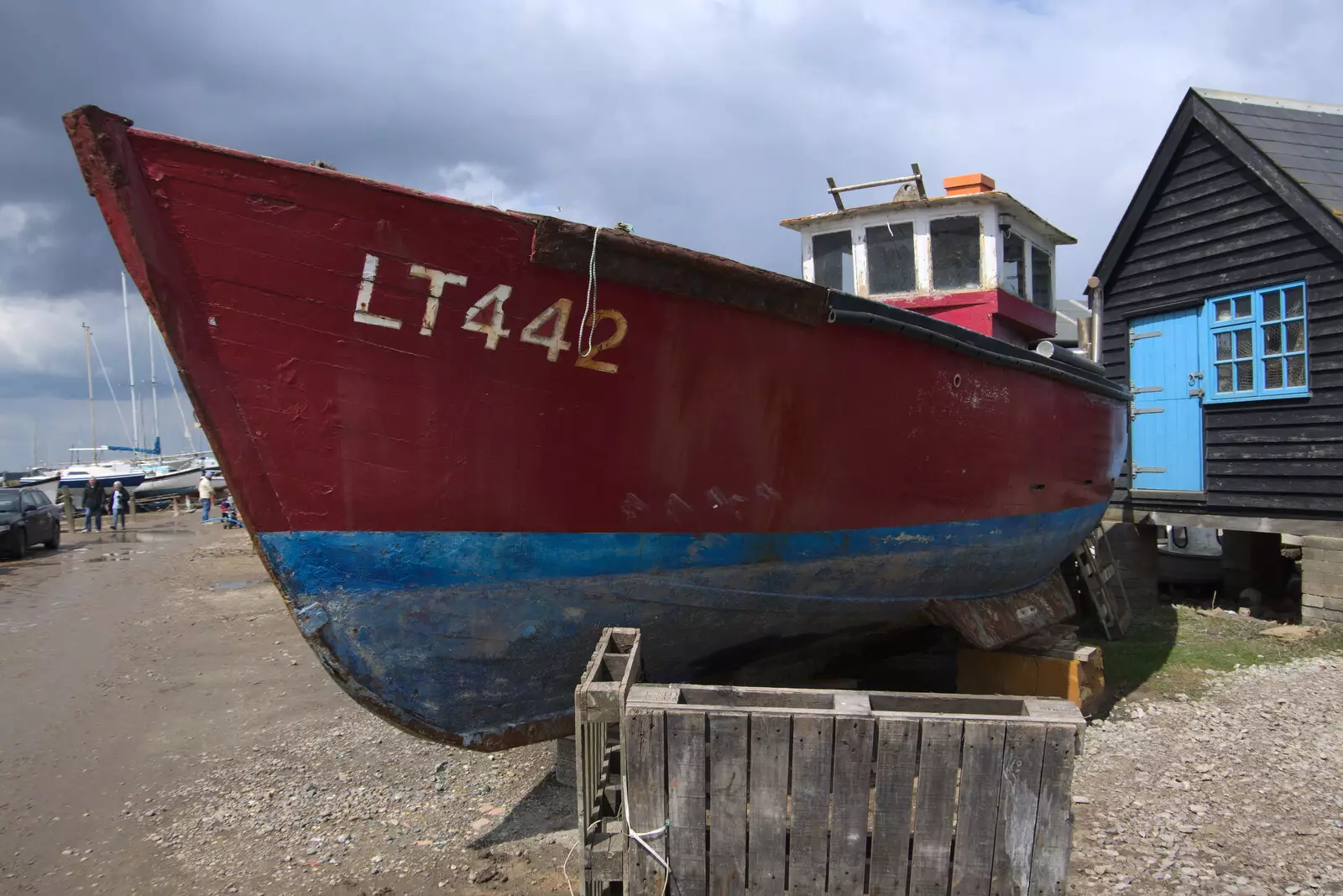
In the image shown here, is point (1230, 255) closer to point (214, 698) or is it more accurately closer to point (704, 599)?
point (704, 599)

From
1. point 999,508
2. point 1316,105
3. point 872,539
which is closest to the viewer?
point 872,539

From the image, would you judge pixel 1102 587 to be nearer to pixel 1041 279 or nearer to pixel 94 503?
pixel 1041 279

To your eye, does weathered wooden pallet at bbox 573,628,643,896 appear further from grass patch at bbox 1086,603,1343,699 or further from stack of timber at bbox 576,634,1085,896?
grass patch at bbox 1086,603,1343,699

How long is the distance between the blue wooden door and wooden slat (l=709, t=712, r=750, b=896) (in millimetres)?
8442

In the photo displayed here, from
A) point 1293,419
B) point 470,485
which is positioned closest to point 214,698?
point 470,485

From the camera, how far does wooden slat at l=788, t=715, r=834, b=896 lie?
2.37m

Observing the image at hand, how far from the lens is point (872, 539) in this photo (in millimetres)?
4426

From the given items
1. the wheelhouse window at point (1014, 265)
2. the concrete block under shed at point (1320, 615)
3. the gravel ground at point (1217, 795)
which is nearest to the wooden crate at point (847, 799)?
the gravel ground at point (1217, 795)

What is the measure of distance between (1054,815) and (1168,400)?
27.5 feet

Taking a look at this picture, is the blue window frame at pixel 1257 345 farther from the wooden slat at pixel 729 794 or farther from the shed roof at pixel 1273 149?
the wooden slat at pixel 729 794

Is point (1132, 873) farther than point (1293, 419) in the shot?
No

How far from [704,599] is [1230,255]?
784 cm

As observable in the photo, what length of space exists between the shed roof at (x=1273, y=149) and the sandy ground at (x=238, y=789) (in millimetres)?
8438

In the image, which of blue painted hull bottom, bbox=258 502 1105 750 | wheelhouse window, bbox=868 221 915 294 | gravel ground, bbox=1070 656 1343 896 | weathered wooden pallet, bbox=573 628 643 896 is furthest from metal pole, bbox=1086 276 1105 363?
weathered wooden pallet, bbox=573 628 643 896
